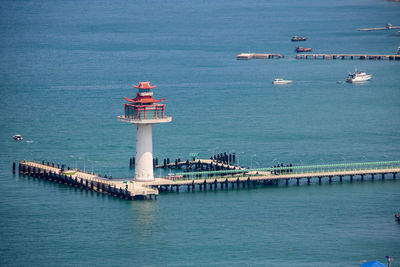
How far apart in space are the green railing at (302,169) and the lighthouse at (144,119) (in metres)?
3.81

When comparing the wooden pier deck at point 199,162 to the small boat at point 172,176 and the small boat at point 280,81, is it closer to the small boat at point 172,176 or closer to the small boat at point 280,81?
the small boat at point 172,176

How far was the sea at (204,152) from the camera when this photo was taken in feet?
232

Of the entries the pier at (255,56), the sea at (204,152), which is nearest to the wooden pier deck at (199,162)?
the sea at (204,152)

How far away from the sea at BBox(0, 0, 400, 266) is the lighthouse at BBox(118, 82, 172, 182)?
10.1 ft

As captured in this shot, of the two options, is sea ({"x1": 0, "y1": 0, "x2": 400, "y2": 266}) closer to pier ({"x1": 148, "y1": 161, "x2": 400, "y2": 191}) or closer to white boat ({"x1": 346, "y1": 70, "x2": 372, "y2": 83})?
pier ({"x1": 148, "y1": 161, "x2": 400, "y2": 191})

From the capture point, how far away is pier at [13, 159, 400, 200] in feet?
276

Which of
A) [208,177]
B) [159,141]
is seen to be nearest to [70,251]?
[208,177]

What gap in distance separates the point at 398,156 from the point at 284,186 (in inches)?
607

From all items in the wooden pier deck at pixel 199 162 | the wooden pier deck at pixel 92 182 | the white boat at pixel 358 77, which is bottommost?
the wooden pier deck at pixel 92 182

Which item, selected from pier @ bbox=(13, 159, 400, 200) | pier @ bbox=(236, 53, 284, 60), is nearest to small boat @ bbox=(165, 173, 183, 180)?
pier @ bbox=(13, 159, 400, 200)

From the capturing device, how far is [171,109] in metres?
126

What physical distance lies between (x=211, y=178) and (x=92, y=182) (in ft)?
31.7

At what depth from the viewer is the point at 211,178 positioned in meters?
87.1

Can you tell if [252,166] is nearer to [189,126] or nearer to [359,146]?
[359,146]
